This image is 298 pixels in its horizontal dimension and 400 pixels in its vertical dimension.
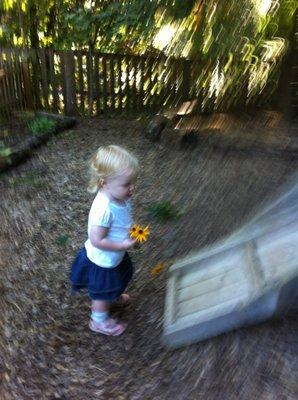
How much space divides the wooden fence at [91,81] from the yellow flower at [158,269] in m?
5.20

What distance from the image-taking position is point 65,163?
5.97 m

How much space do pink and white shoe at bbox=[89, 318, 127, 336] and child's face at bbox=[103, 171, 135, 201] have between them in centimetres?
83

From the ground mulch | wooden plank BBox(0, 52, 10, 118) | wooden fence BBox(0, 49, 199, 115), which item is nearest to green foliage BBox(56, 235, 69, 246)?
the ground mulch

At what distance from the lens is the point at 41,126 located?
696cm

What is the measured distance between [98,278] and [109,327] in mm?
351

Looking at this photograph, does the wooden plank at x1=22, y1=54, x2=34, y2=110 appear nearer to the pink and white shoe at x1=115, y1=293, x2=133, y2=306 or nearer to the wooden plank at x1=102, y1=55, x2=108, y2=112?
the wooden plank at x1=102, y1=55, x2=108, y2=112

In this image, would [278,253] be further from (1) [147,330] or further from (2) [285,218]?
(1) [147,330]

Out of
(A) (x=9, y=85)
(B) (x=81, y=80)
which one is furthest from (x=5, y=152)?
(B) (x=81, y=80)

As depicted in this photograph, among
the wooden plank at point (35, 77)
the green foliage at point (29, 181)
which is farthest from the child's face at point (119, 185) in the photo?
the wooden plank at point (35, 77)

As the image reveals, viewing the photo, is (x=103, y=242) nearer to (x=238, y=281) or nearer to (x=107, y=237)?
(x=107, y=237)

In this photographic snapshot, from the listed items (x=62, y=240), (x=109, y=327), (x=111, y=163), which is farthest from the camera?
(x=62, y=240)

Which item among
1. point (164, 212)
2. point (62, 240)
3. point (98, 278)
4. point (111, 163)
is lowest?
point (62, 240)

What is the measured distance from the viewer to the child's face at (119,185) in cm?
272

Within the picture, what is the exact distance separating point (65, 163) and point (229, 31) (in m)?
2.70
